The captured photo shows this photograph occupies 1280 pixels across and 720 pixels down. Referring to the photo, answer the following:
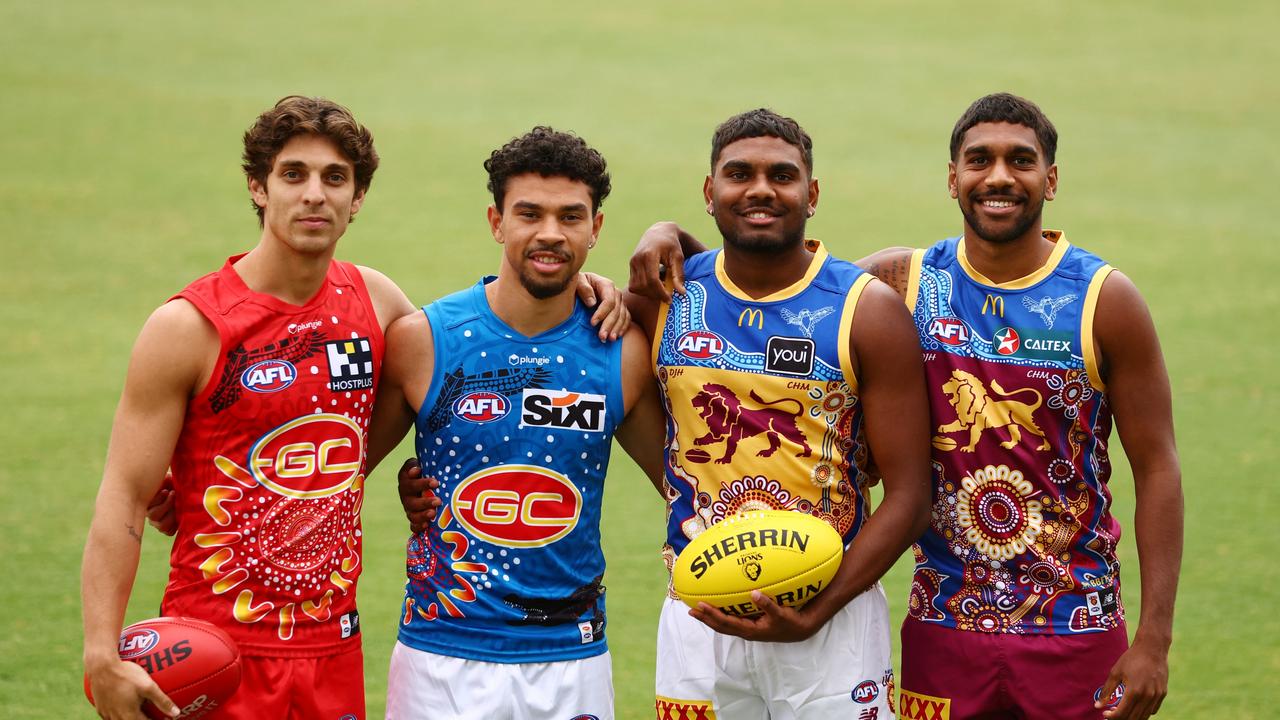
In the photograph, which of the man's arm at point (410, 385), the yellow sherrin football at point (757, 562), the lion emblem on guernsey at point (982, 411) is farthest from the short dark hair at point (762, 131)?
the yellow sherrin football at point (757, 562)

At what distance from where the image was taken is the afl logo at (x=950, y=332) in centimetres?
514

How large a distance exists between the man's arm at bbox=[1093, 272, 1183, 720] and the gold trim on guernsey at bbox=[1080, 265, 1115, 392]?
0.8 inches

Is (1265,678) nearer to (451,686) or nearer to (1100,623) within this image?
(1100,623)

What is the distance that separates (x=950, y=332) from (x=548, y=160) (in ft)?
4.84

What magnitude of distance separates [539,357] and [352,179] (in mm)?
855

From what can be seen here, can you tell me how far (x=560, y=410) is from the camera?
5.05m

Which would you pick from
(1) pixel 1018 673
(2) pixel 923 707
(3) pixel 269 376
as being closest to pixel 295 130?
(3) pixel 269 376

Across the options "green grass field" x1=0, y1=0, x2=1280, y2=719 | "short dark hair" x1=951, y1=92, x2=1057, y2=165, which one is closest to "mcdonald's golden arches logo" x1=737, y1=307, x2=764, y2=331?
"short dark hair" x1=951, y1=92, x2=1057, y2=165

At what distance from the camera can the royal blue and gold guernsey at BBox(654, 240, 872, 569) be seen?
4.99m

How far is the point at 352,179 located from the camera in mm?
5039

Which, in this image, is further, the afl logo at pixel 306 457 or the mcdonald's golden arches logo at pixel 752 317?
the mcdonald's golden arches logo at pixel 752 317

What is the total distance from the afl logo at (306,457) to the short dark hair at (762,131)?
1.55 meters

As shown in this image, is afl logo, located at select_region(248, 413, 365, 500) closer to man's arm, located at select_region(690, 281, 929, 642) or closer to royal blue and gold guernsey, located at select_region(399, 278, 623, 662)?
royal blue and gold guernsey, located at select_region(399, 278, 623, 662)

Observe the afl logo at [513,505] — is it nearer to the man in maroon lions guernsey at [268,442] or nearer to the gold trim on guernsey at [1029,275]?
the man in maroon lions guernsey at [268,442]
